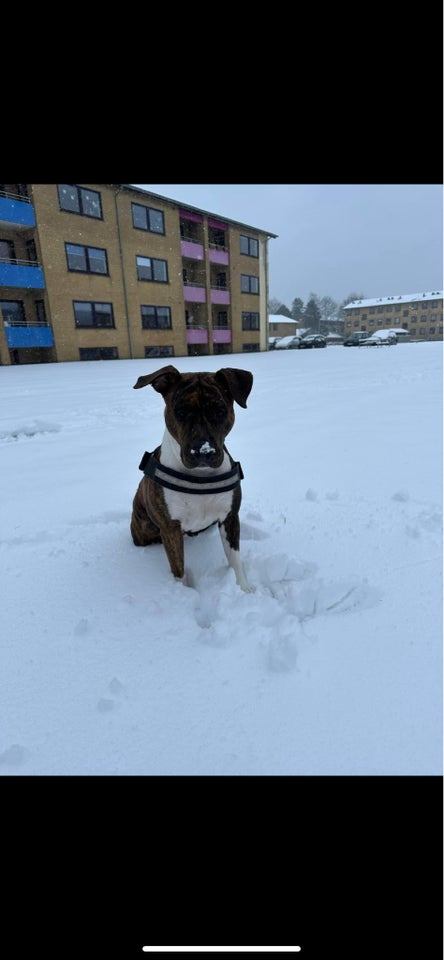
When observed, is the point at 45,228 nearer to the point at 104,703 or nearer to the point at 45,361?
the point at 45,361

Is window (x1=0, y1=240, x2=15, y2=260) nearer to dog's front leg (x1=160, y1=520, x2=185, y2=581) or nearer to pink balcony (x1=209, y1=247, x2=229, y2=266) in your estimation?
pink balcony (x1=209, y1=247, x2=229, y2=266)

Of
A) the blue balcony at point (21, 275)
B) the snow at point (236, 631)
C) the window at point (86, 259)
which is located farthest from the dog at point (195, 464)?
the window at point (86, 259)

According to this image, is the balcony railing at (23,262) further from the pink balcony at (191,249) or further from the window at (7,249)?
the pink balcony at (191,249)

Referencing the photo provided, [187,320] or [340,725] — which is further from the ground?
[187,320]

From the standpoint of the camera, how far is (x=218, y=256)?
28344 mm

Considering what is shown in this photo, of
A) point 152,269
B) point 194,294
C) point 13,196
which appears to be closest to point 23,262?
point 13,196

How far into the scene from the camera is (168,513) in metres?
2.37

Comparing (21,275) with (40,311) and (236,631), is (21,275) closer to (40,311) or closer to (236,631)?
(40,311)

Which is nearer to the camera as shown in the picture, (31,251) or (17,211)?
(17,211)

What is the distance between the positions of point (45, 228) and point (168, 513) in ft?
69.1

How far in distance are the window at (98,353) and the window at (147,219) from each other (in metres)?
6.59

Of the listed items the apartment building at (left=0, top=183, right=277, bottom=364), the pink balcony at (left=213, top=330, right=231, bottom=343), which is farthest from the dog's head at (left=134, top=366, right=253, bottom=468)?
the pink balcony at (left=213, top=330, right=231, bottom=343)

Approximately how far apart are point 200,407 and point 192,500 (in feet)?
1.63
